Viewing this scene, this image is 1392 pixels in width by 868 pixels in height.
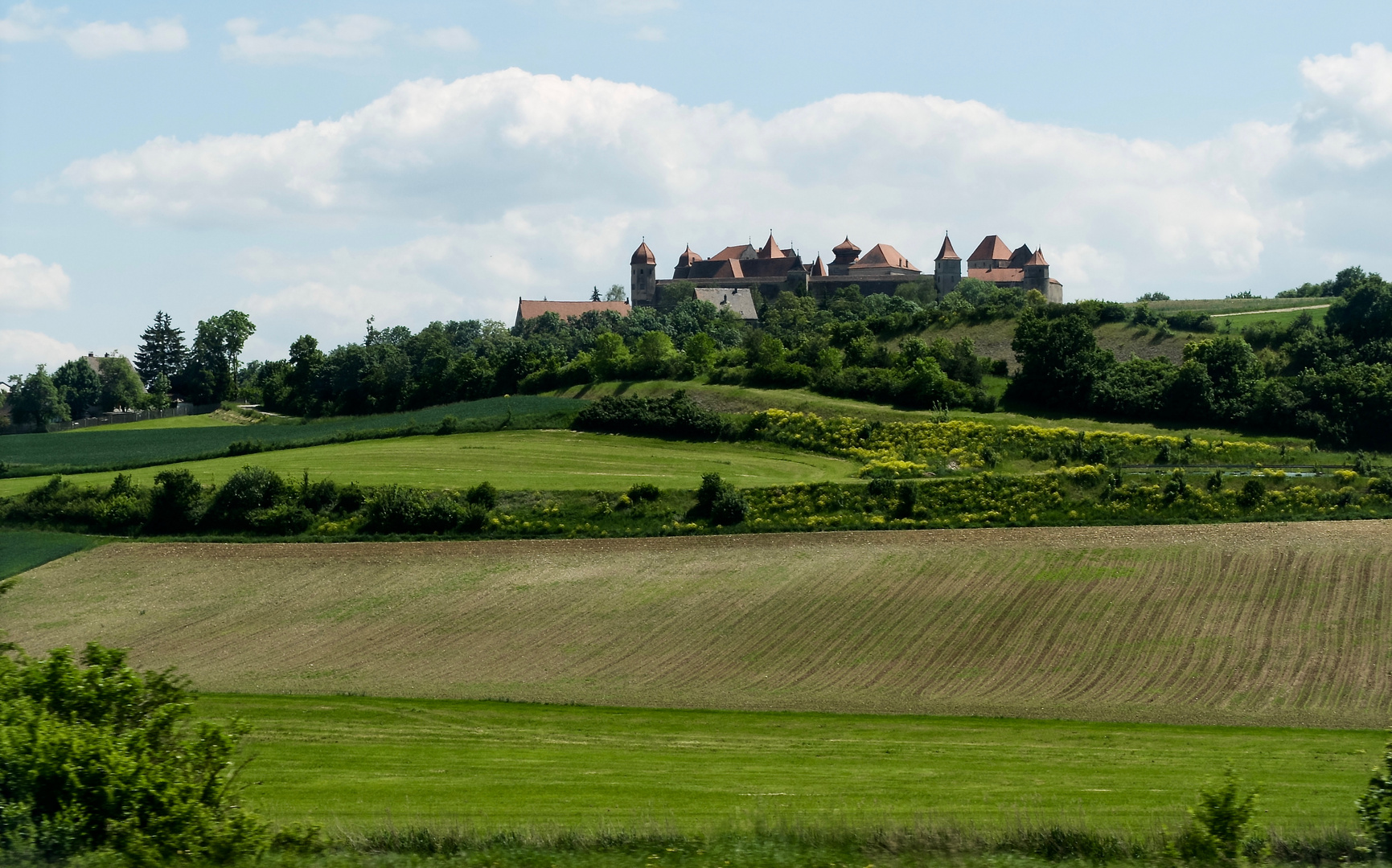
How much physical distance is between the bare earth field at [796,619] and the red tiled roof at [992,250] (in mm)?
142493

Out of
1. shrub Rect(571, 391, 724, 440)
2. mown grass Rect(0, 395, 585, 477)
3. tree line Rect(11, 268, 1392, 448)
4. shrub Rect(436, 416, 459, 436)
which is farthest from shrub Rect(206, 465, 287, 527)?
tree line Rect(11, 268, 1392, 448)

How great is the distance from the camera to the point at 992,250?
18250 centimetres

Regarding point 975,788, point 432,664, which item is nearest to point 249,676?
point 432,664

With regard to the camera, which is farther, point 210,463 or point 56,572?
point 210,463

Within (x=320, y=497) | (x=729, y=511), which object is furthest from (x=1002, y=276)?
(x=320, y=497)

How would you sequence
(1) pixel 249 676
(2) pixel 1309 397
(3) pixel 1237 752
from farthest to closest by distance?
(2) pixel 1309 397
(1) pixel 249 676
(3) pixel 1237 752

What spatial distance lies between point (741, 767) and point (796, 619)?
13.5m

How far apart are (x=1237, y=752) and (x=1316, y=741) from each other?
2.40 m

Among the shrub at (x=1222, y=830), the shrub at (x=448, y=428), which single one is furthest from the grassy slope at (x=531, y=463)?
the shrub at (x=1222, y=830)

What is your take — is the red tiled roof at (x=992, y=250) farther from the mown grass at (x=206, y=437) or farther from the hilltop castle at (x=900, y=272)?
the mown grass at (x=206, y=437)

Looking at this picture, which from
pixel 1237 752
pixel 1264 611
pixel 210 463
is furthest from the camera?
pixel 210 463

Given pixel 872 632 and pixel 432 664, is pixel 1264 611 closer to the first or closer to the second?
pixel 872 632

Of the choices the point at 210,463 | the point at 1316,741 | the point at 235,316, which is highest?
the point at 235,316

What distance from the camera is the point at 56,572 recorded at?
43656mm
